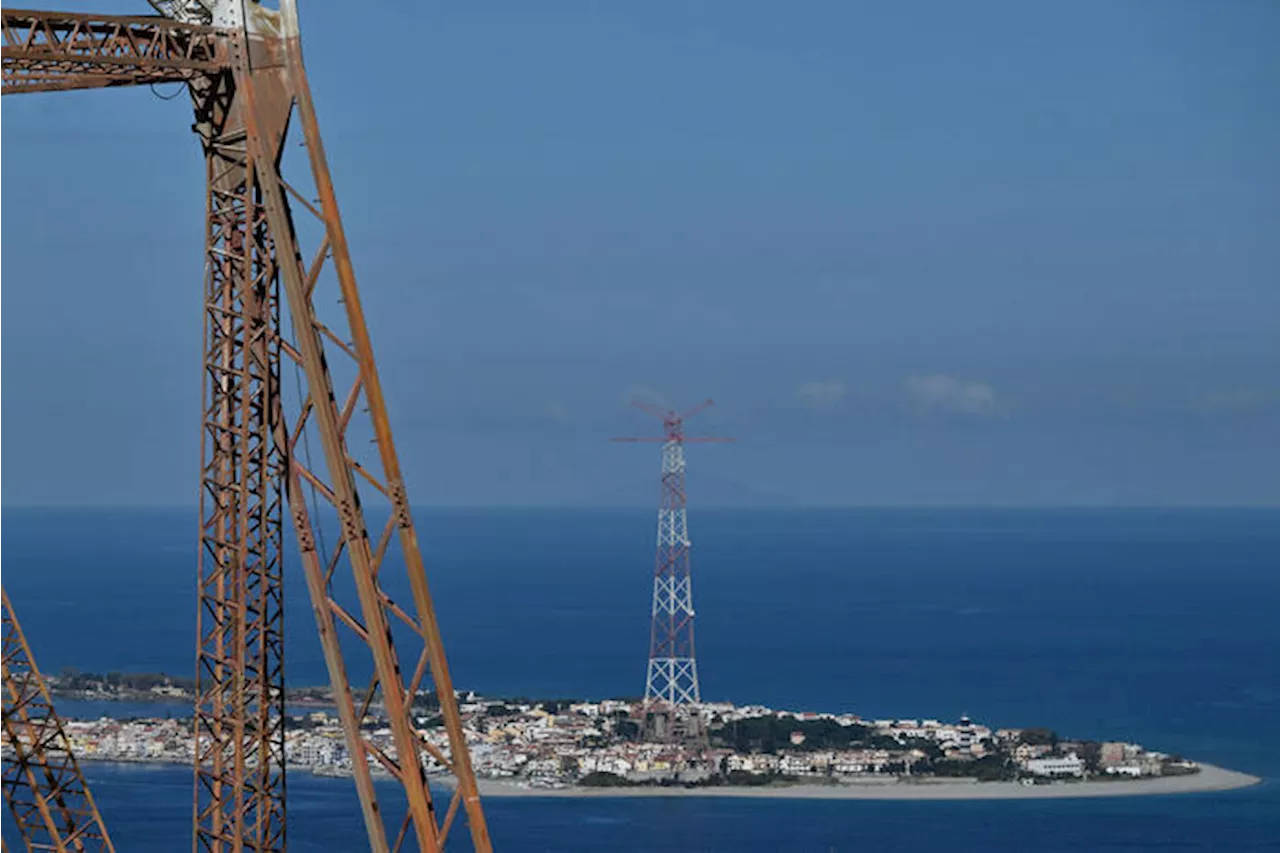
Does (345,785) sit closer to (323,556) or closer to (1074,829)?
(1074,829)

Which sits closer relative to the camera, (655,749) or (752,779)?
(752,779)

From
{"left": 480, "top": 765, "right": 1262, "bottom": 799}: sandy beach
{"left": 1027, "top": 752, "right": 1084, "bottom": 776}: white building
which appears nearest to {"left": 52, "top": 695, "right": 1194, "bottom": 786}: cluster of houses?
{"left": 1027, "top": 752, "right": 1084, "bottom": 776}: white building

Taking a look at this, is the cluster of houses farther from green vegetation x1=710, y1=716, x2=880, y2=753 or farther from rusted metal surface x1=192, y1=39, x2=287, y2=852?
rusted metal surface x1=192, y1=39, x2=287, y2=852

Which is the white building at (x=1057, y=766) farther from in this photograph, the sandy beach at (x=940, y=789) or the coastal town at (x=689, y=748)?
the sandy beach at (x=940, y=789)

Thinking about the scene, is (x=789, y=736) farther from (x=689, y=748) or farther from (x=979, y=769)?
(x=979, y=769)

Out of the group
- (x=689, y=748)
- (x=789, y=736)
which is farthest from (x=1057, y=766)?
(x=689, y=748)

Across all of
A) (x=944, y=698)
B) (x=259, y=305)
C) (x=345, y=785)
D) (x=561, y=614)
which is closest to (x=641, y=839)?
(x=345, y=785)
